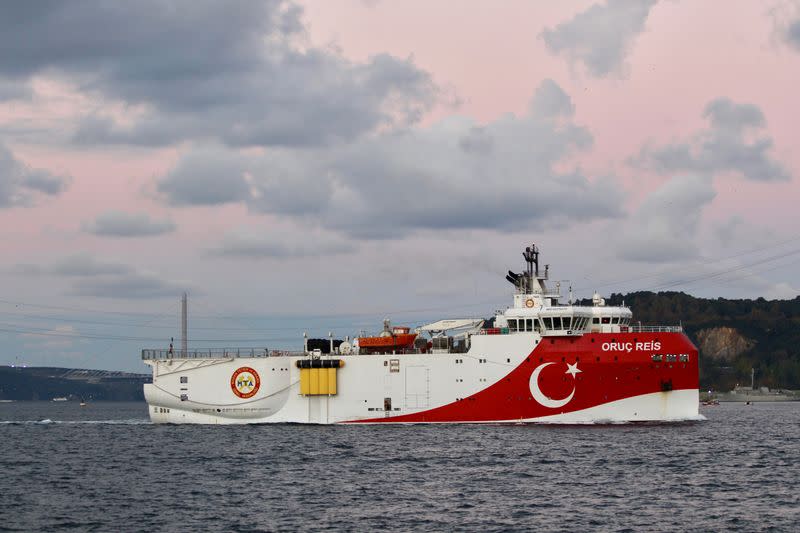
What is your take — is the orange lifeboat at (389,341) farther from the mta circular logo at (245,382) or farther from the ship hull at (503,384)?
the mta circular logo at (245,382)

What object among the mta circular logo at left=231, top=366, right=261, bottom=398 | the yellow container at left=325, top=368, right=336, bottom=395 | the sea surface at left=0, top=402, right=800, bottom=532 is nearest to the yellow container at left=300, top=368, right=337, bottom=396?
the yellow container at left=325, top=368, right=336, bottom=395

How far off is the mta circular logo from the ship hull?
2.5 inches

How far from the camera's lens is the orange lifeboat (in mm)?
63781

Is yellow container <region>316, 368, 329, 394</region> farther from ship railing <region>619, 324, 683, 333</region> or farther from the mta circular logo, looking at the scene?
ship railing <region>619, 324, 683, 333</region>

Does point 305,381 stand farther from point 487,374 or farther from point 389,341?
point 487,374

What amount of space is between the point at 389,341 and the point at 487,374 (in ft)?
22.2

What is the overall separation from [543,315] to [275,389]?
1748 centimetres

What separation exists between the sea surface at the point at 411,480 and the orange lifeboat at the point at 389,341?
497 centimetres

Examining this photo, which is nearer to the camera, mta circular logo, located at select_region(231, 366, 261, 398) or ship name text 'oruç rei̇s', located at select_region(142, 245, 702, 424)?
ship name text 'oruç rei̇s', located at select_region(142, 245, 702, 424)

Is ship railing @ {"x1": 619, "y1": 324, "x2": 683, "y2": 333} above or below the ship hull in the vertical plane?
above

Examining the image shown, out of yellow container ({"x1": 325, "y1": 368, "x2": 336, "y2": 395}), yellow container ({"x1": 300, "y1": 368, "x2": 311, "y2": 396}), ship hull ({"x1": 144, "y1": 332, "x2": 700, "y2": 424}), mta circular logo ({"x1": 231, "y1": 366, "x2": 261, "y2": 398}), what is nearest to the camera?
ship hull ({"x1": 144, "y1": 332, "x2": 700, "y2": 424})

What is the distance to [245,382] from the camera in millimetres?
65812

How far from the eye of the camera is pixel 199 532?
32.2m

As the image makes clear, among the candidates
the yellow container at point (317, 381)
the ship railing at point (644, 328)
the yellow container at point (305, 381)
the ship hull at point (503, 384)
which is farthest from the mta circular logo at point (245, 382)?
the ship railing at point (644, 328)
